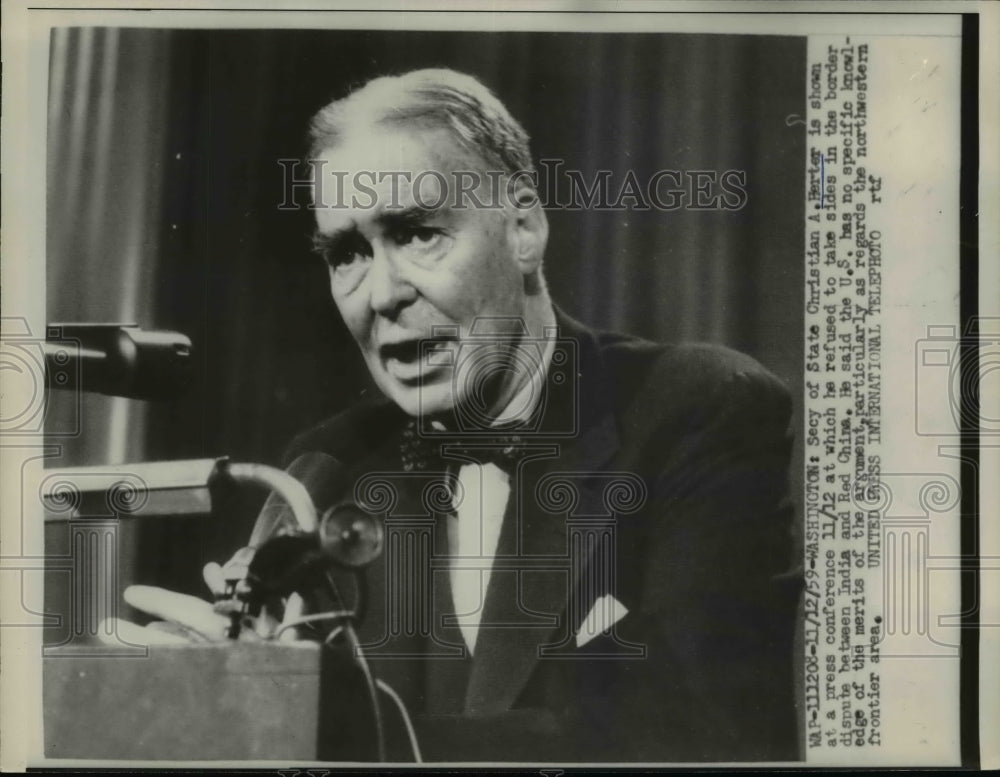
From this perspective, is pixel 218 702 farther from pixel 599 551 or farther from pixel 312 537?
pixel 599 551

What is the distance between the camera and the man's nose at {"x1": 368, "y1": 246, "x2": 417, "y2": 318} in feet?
6.40

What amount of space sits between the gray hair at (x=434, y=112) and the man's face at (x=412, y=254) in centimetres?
3

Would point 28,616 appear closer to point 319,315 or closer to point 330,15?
point 319,315

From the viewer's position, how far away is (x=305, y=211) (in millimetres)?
1968

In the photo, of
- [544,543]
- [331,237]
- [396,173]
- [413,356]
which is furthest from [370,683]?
[396,173]

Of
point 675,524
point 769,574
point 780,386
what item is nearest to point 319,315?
point 675,524

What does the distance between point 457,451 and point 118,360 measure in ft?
2.64

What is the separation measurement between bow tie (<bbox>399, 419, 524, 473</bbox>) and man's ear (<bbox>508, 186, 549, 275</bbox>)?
388mm

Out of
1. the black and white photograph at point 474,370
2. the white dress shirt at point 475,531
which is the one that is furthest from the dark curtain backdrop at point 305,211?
the white dress shirt at point 475,531

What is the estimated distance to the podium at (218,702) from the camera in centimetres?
197

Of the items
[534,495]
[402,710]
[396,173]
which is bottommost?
[402,710]

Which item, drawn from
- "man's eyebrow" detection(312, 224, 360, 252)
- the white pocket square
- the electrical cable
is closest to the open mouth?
"man's eyebrow" detection(312, 224, 360, 252)

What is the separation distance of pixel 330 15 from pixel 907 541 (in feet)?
5.89

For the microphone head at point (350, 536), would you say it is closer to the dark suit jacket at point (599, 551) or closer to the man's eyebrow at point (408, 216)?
the dark suit jacket at point (599, 551)
